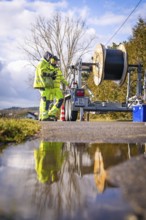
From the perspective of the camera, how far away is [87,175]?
9.00ft

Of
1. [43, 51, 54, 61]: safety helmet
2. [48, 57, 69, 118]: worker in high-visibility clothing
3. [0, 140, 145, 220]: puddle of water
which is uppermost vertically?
[43, 51, 54, 61]: safety helmet

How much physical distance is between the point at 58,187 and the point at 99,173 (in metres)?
0.59

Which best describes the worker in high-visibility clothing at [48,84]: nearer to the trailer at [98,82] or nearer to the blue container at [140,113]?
the trailer at [98,82]

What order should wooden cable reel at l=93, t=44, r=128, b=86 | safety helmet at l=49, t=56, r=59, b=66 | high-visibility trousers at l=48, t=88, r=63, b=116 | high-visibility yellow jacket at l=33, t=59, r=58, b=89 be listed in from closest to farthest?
high-visibility trousers at l=48, t=88, r=63, b=116
high-visibility yellow jacket at l=33, t=59, r=58, b=89
safety helmet at l=49, t=56, r=59, b=66
wooden cable reel at l=93, t=44, r=128, b=86

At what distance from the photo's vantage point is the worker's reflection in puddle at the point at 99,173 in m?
2.35

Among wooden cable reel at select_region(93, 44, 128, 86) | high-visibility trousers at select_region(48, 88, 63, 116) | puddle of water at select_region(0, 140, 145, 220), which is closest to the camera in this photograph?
puddle of water at select_region(0, 140, 145, 220)

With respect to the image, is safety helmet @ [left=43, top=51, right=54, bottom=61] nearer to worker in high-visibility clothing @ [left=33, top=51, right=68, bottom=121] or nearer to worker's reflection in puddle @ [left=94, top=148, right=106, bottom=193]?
worker in high-visibility clothing @ [left=33, top=51, right=68, bottom=121]

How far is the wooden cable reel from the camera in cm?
1361

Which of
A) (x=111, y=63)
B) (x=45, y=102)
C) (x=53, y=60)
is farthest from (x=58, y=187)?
(x=111, y=63)

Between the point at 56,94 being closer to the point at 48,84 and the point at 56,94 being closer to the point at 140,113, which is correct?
the point at 48,84

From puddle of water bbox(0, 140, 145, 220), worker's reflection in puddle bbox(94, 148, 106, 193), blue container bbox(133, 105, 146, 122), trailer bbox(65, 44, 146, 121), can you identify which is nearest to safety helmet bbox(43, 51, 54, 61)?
trailer bbox(65, 44, 146, 121)

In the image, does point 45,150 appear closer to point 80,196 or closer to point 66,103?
point 80,196

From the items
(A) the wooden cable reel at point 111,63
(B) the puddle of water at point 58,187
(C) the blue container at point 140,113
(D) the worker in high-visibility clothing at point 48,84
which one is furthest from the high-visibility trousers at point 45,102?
(B) the puddle of water at point 58,187

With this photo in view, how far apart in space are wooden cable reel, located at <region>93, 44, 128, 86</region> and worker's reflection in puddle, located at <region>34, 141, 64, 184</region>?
31.9 ft
